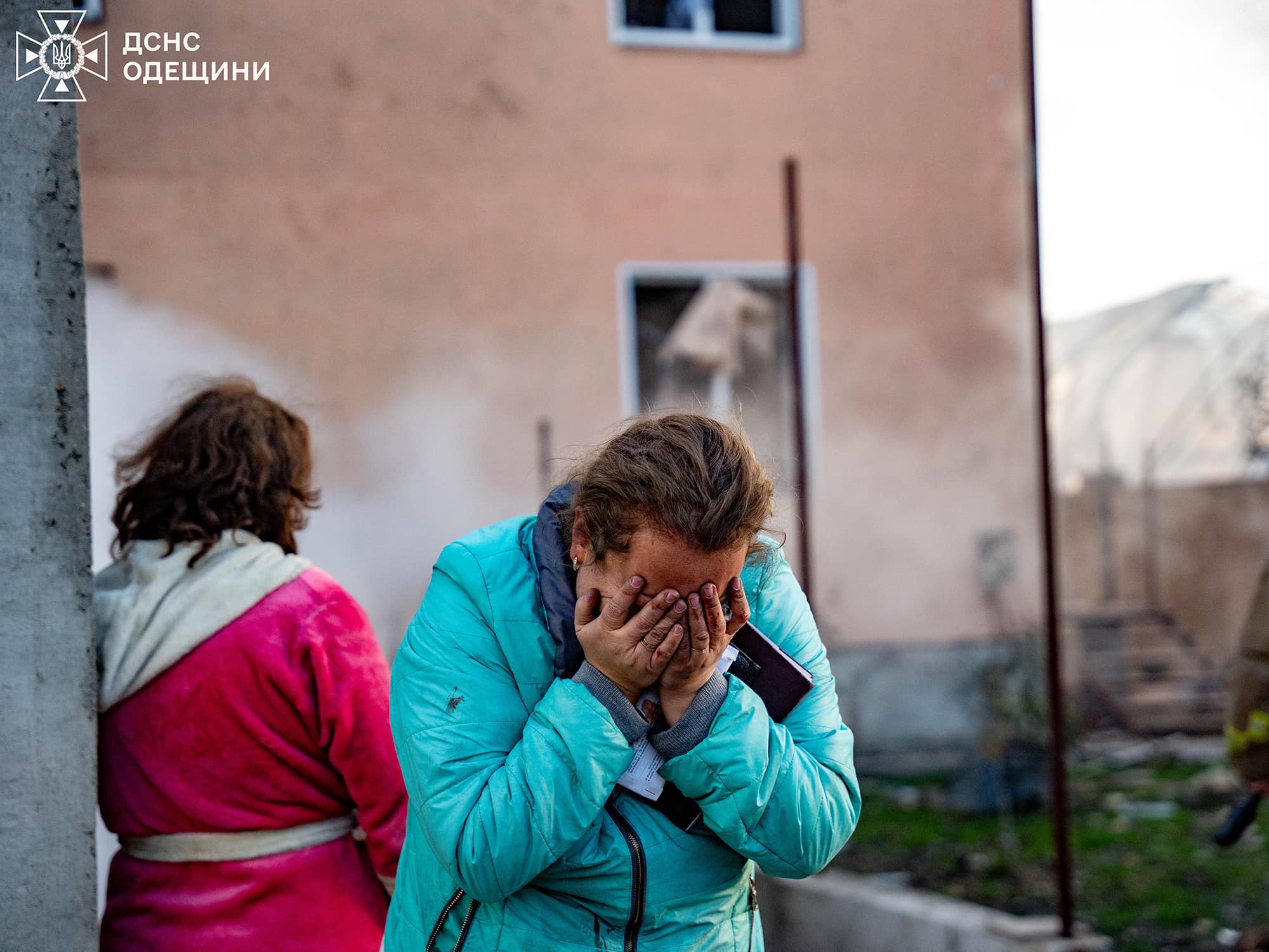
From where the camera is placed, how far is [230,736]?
7.36 ft

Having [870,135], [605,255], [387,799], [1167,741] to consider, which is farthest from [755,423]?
[387,799]

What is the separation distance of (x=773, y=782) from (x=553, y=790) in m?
0.33

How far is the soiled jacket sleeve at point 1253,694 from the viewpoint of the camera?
3.52 metres

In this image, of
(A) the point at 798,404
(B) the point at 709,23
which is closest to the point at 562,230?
(B) the point at 709,23

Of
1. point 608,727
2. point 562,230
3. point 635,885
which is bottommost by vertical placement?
point 635,885

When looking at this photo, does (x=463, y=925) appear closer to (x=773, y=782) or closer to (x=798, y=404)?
(x=773, y=782)

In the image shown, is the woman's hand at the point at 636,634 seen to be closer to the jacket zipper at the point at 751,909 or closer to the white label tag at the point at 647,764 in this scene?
the white label tag at the point at 647,764

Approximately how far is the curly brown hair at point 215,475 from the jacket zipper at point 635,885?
1096 millimetres

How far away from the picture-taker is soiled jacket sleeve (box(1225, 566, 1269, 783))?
352 centimetres

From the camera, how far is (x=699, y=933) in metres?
1.79

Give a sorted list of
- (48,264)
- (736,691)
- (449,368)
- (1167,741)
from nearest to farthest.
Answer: (736,691) → (48,264) → (449,368) → (1167,741)

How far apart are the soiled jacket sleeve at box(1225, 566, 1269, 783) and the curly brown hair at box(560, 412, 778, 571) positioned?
251cm

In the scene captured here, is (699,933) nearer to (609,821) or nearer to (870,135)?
(609,821)

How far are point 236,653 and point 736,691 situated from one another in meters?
1.07
